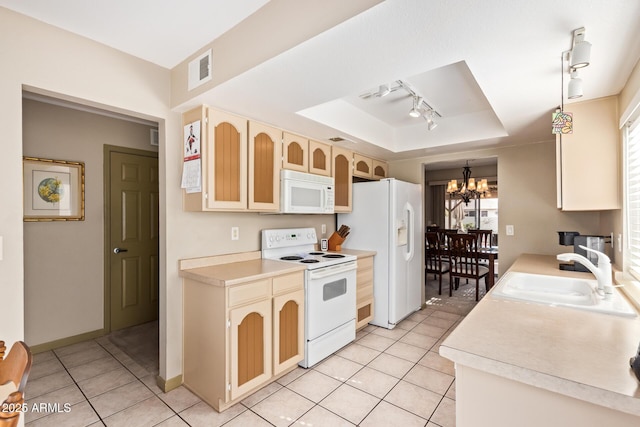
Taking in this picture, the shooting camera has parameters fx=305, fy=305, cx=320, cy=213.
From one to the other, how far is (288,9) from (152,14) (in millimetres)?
799

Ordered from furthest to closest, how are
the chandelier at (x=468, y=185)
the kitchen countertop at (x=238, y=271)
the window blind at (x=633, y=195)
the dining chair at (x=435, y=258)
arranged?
the chandelier at (x=468, y=185), the dining chair at (x=435, y=258), the kitchen countertop at (x=238, y=271), the window blind at (x=633, y=195)

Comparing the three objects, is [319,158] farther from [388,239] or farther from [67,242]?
[67,242]

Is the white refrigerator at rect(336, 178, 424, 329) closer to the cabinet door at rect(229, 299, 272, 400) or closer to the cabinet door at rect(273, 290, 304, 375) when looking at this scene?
the cabinet door at rect(273, 290, 304, 375)

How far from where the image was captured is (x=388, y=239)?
3496 millimetres

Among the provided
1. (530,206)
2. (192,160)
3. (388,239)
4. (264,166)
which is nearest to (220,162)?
(192,160)

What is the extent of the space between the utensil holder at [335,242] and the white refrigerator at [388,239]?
27 centimetres

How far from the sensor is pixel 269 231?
2.94m

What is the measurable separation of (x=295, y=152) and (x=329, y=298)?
1.41 meters

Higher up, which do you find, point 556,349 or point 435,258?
point 556,349

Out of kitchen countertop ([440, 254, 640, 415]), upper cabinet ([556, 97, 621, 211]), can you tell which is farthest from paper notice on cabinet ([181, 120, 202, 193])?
upper cabinet ([556, 97, 621, 211])

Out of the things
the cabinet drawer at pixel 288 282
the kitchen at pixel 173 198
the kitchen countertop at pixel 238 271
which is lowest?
the cabinet drawer at pixel 288 282

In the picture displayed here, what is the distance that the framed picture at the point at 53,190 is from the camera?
2.80 meters

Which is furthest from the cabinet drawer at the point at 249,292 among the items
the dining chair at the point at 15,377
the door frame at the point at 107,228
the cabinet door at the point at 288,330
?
the door frame at the point at 107,228

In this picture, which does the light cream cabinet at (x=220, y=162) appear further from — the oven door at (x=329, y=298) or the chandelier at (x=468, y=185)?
the chandelier at (x=468, y=185)
